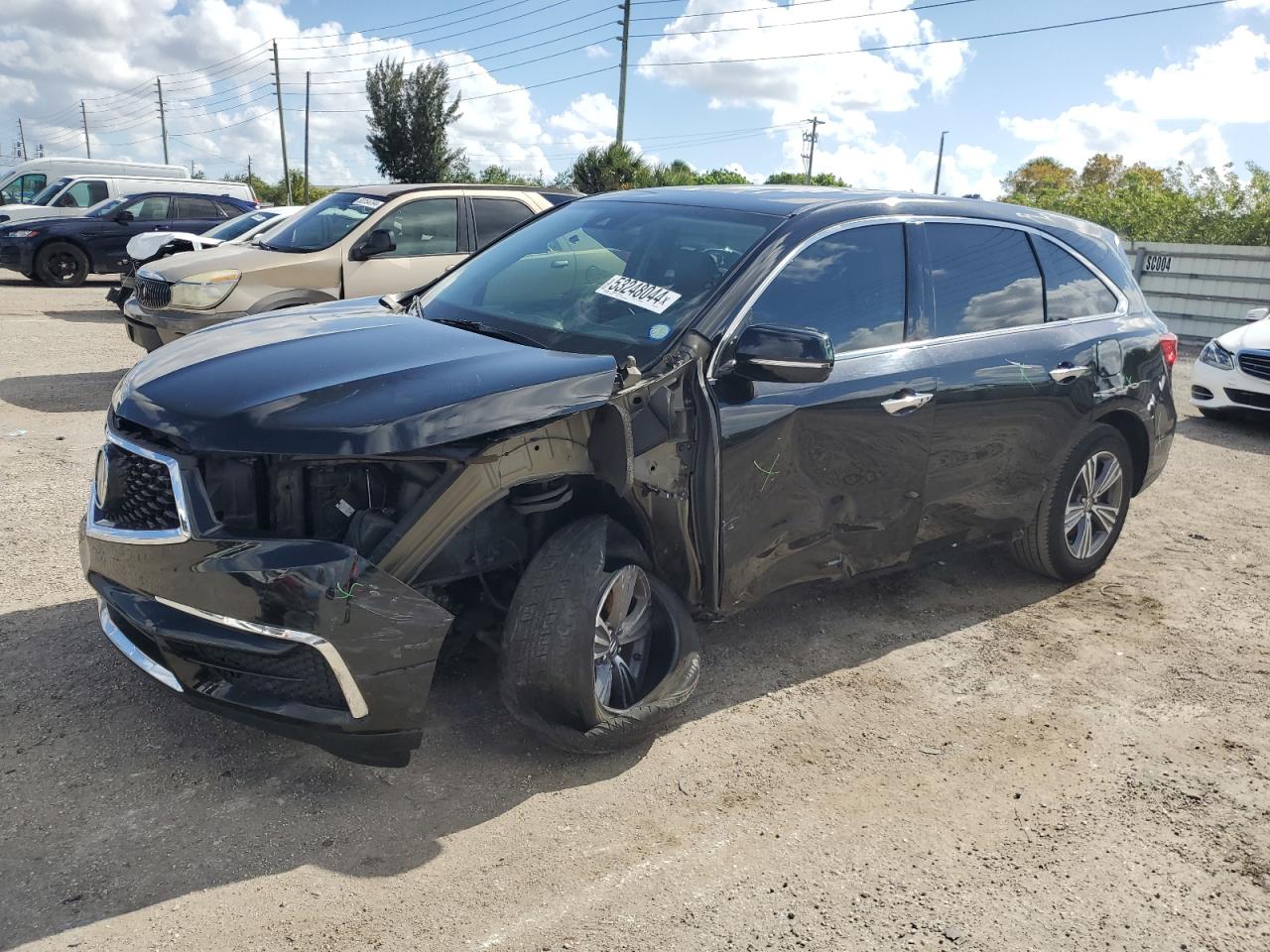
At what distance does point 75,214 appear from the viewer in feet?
61.5

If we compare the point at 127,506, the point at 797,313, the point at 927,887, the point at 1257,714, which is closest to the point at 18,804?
the point at 127,506

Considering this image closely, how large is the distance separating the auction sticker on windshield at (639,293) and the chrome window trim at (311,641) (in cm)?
165


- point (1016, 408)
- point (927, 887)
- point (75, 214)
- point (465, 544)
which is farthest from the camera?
point (75, 214)

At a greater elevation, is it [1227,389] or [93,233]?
[93,233]

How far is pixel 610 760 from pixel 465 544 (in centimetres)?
88

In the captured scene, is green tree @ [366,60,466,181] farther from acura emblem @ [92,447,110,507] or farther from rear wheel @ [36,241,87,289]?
acura emblem @ [92,447,110,507]

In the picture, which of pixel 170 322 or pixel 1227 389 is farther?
pixel 1227 389

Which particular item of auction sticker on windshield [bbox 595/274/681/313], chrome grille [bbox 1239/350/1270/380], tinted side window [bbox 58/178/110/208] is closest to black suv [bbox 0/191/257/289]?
tinted side window [bbox 58/178/110/208]

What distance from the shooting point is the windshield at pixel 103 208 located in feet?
58.2

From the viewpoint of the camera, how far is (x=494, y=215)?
948 centimetres

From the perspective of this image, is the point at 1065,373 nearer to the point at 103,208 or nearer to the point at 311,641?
the point at 311,641

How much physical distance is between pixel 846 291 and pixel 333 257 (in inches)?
230

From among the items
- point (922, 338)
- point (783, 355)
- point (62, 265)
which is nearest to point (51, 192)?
point (62, 265)

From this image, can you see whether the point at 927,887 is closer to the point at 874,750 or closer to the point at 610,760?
the point at 874,750
